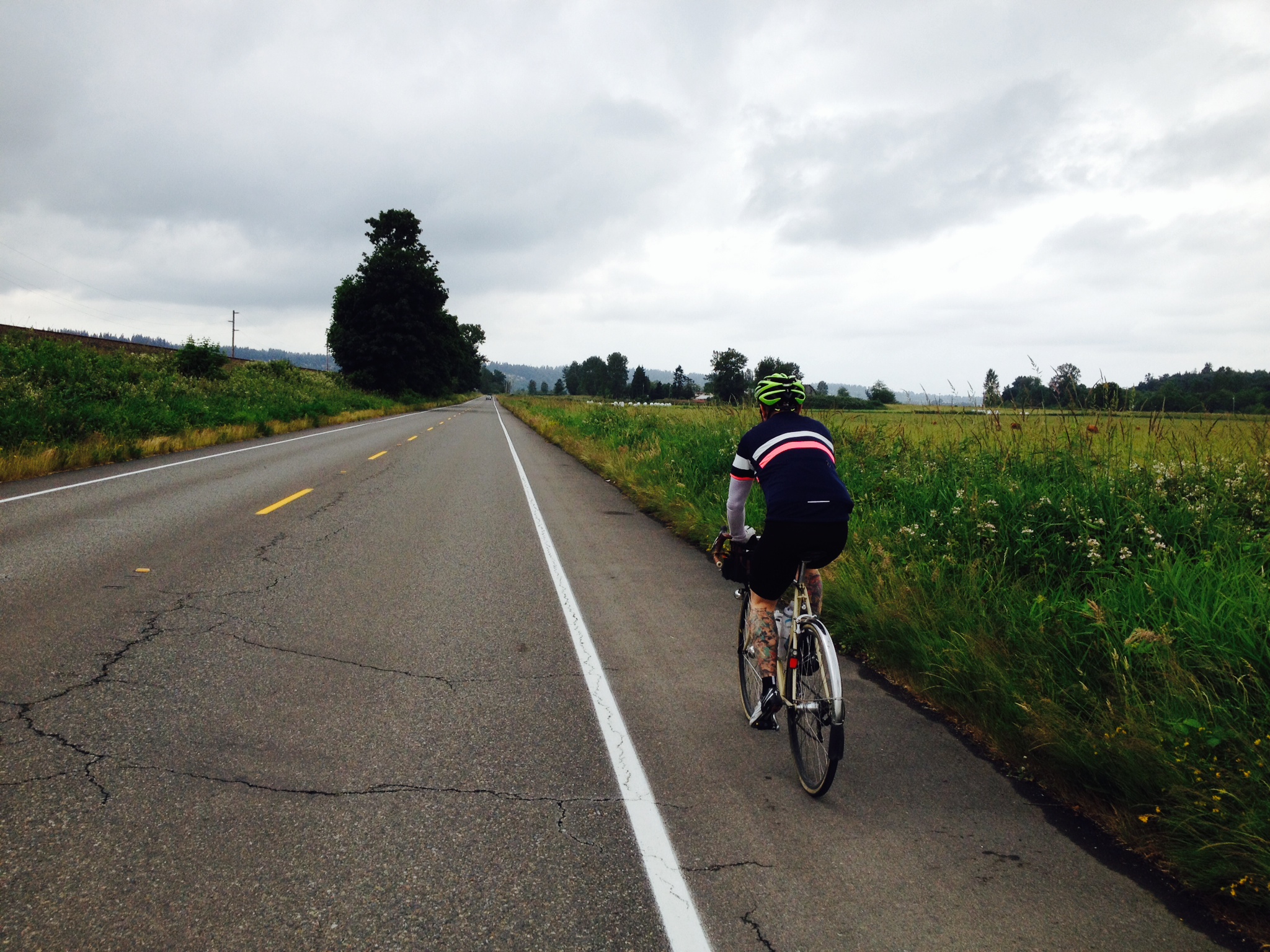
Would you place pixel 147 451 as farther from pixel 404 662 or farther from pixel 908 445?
pixel 908 445

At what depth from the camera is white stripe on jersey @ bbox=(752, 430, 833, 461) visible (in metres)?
3.55

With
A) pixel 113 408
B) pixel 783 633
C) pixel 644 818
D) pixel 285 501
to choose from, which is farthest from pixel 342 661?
pixel 113 408

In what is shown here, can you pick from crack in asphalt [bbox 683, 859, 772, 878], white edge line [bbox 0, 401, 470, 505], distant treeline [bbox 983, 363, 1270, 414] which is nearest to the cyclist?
crack in asphalt [bbox 683, 859, 772, 878]

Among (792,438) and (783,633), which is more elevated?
(792,438)

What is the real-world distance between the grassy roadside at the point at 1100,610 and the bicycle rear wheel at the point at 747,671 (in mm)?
1229

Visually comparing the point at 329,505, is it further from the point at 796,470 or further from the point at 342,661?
the point at 796,470

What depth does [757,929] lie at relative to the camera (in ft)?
7.99

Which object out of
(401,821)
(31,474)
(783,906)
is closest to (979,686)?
(783,906)

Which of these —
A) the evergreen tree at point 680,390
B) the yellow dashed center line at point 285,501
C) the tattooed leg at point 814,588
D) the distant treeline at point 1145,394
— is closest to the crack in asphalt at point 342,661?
the tattooed leg at point 814,588

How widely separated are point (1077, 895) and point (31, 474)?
50.7 ft

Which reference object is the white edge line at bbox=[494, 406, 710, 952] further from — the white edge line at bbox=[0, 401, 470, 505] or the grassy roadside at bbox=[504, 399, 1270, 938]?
the white edge line at bbox=[0, 401, 470, 505]

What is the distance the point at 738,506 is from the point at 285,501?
9116mm

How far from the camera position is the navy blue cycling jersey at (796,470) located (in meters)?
3.42

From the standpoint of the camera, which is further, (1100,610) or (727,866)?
(1100,610)
